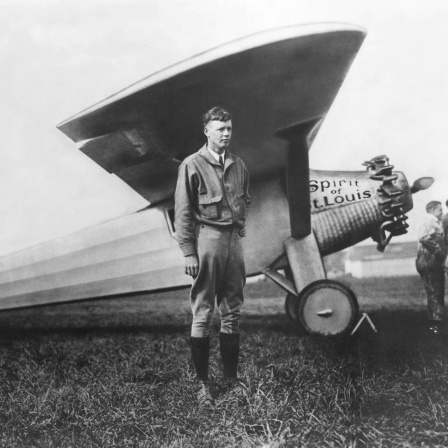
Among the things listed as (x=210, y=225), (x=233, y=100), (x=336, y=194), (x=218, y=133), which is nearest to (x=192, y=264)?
(x=210, y=225)

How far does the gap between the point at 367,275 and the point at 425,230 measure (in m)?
3.72

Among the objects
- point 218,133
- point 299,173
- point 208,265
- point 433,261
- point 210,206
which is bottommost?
point 433,261

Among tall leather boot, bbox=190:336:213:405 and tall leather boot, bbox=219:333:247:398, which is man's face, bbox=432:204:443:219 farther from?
tall leather boot, bbox=190:336:213:405

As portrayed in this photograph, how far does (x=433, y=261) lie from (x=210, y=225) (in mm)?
2698

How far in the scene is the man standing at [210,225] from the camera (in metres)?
2.77

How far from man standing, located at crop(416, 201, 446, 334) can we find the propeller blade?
8.5 inches

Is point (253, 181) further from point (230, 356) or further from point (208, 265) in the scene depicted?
point (230, 356)

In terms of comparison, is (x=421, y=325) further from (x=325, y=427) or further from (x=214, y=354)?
(x=325, y=427)

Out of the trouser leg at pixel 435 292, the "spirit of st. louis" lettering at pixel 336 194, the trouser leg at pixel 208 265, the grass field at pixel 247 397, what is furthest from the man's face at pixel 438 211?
the trouser leg at pixel 208 265

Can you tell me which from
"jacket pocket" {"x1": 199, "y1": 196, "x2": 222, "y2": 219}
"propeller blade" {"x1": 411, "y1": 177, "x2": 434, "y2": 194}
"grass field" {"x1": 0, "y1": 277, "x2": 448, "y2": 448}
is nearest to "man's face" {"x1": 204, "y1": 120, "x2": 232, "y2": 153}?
→ "jacket pocket" {"x1": 199, "y1": 196, "x2": 222, "y2": 219}

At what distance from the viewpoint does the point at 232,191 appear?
2830 millimetres

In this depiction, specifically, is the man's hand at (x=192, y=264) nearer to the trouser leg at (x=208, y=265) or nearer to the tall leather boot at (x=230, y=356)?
the trouser leg at (x=208, y=265)

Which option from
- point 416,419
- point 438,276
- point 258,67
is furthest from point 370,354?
point 258,67

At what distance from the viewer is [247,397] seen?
8.43ft
